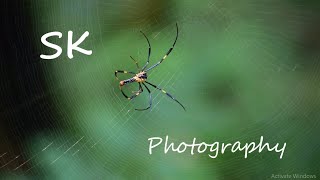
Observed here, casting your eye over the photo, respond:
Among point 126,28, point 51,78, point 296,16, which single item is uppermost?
point 296,16

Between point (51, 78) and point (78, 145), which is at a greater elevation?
point (51, 78)

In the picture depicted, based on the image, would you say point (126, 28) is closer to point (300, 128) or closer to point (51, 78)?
point (51, 78)

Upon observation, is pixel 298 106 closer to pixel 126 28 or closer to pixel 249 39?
pixel 249 39

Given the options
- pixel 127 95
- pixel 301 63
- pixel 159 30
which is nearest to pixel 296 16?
pixel 301 63

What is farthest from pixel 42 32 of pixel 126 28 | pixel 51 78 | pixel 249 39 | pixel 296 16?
pixel 296 16

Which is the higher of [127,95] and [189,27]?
[189,27]

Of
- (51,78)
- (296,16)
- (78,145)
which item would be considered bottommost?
(78,145)
